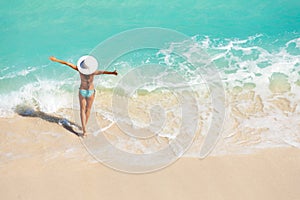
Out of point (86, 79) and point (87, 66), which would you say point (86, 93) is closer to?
point (86, 79)

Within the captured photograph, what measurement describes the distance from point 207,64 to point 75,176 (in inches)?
147

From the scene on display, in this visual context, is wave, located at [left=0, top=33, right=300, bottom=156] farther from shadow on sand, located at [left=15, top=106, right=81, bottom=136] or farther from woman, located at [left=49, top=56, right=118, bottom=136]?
woman, located at [left=49, top=56, right=118, bottom=136]

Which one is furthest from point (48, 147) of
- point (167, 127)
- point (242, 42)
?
point (242, 42)

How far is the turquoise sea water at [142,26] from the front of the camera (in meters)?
7.15

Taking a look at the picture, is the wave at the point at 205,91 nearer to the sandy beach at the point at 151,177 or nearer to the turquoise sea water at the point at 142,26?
the turquoise sea water at the point at 142,26

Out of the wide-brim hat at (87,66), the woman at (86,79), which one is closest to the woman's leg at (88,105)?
the woman at (86,79)

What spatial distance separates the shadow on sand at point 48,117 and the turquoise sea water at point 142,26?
143 mm

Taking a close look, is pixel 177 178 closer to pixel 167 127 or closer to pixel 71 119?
pixel 167 127

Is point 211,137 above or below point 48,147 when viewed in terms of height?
above

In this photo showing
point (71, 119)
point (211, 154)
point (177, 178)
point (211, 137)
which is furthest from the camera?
point (71, 119)

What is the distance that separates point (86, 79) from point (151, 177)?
5.71 feet

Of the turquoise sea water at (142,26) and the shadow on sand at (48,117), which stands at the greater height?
the turquoise sea water at (142,26)

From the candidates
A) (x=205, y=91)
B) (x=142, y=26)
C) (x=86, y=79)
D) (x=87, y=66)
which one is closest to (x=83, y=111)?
(x=86, y=79)

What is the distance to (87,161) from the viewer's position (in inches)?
222
